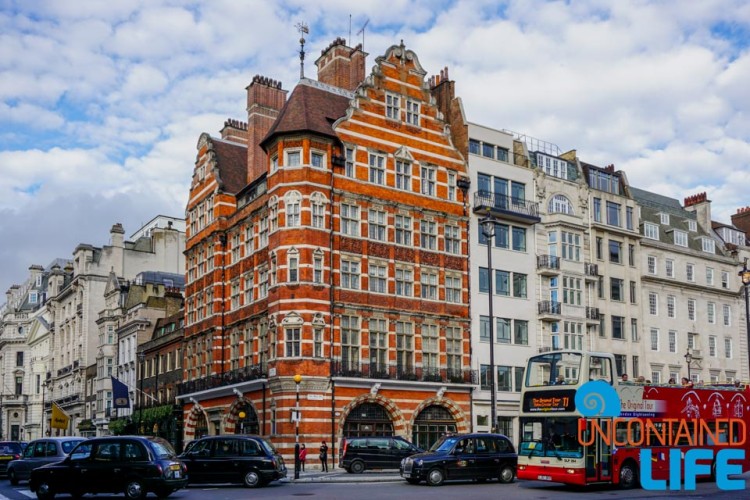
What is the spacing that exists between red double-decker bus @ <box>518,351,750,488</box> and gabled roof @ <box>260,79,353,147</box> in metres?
21.2

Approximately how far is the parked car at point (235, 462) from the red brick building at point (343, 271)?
466 inches

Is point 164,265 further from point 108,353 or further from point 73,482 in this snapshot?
point 73,482

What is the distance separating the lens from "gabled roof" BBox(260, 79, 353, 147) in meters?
46.2

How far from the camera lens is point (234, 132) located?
61312mm

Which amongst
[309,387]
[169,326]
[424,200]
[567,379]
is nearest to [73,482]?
[567,379]

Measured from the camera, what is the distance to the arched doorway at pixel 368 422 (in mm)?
45750

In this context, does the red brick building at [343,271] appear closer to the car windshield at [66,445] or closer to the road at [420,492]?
the car windshield at [66,445]

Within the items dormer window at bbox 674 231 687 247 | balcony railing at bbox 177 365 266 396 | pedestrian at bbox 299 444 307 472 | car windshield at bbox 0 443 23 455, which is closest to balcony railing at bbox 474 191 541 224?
dormer window at bbox 674 231 687 247

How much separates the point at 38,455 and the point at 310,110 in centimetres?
2218

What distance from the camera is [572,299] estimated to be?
181ft

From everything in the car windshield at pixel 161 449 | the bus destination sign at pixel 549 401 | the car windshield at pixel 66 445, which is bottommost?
the car windshield at pixel 66 445

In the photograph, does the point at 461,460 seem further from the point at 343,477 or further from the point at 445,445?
the point at 343,477

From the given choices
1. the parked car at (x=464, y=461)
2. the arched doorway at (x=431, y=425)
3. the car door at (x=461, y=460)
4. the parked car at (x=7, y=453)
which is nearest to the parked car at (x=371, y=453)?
the parked car at (x=464, y=461)

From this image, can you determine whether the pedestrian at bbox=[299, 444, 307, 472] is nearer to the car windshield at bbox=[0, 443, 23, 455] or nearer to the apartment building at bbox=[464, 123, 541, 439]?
the apartment building at bbox=[464, 123, 541, 439]
